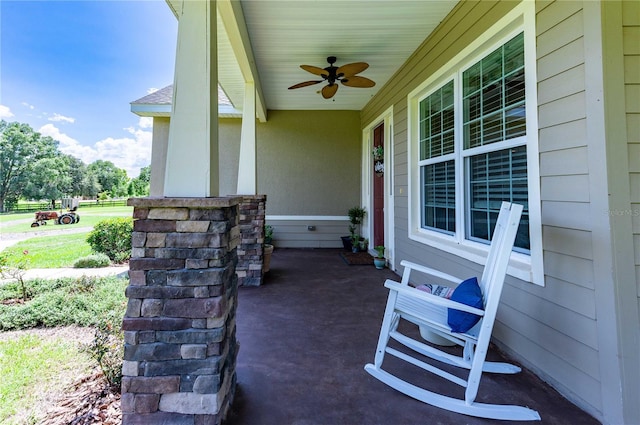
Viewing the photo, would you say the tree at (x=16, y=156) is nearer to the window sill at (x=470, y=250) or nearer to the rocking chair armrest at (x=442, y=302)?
the rocking chair armrest at (x=442, y=302)

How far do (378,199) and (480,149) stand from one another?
301 cm

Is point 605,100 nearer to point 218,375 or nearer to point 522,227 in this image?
point 522,227

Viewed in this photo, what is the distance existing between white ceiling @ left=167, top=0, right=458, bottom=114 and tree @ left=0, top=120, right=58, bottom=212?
188 cm

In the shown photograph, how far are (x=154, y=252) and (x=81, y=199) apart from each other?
4.38m

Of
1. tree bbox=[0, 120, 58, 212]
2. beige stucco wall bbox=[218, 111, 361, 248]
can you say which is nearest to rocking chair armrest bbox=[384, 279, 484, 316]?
tree bbox=[0, 120, 58, 212]

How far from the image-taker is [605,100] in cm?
141

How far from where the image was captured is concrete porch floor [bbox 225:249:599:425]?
1462mm

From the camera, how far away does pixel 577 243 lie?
1.57 m

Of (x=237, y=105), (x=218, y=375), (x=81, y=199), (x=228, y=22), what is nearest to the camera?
(x=218, y=375)

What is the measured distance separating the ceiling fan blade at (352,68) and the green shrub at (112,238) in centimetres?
490

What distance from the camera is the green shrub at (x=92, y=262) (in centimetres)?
465

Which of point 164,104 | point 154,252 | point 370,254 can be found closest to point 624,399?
point 154,252

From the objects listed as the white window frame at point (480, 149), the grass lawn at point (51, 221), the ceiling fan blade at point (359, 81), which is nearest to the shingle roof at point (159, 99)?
the grass lawn at point (51, 221)

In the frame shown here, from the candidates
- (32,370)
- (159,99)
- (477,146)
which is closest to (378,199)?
(477,146)
